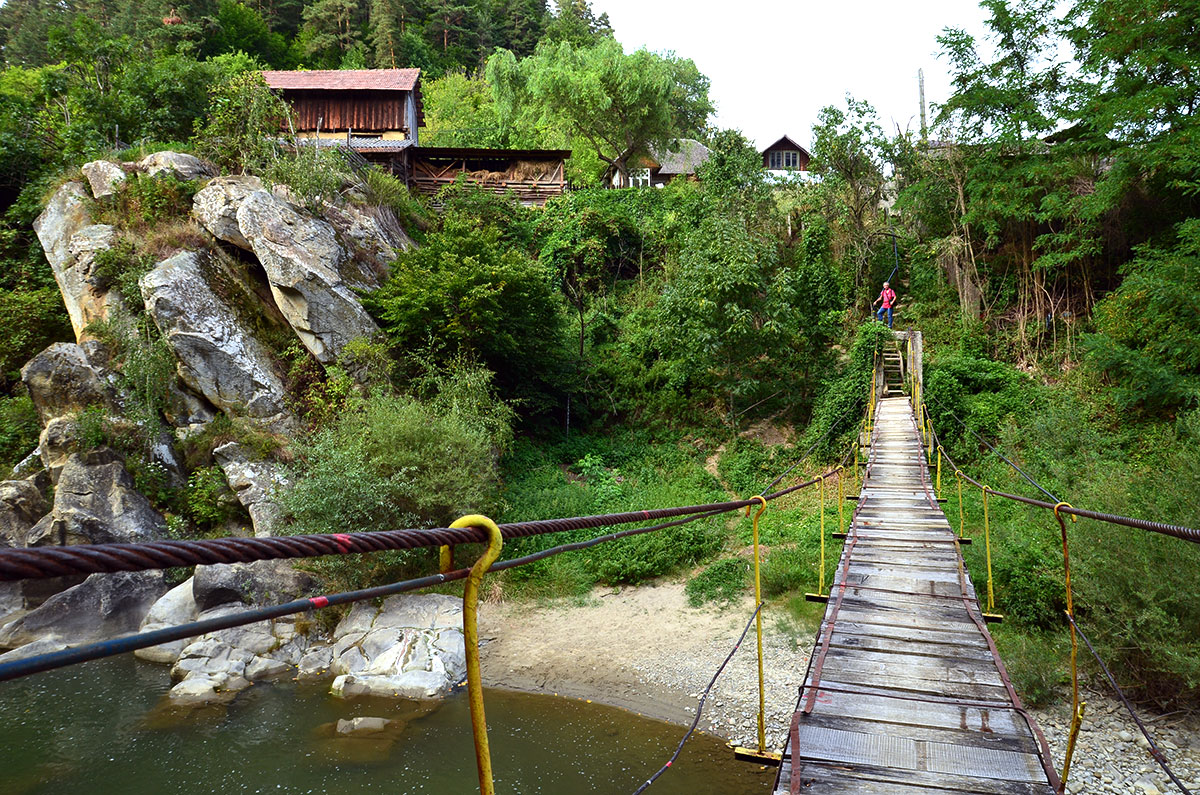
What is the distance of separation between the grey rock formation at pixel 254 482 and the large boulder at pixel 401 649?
2476 millimetres

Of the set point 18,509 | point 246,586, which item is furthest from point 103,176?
Answer: point 246,586

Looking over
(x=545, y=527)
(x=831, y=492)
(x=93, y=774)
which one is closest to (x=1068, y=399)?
(x=831, y=492)

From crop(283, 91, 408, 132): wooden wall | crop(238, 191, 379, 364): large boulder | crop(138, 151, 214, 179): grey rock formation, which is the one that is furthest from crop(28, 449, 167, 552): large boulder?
crop(283, 91, 408, 132): wooden wall

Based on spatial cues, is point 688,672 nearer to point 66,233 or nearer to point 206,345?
point 206,345

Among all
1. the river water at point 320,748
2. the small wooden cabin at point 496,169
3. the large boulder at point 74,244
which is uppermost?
the small wooden cabin at point 496,169

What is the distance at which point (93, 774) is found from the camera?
23.9 ft

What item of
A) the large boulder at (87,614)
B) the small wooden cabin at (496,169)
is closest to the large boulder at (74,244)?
the large boulder at (87,614)

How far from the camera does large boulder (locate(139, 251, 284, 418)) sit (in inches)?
517

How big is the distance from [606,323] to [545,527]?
1776cm

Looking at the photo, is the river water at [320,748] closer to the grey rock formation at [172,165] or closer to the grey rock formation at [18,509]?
the grey rock formation at [18,509]

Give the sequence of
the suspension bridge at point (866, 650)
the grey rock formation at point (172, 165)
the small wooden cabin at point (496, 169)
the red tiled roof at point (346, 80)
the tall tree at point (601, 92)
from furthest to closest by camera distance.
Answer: the red tiled roof at point (346, 80) → the tall tree at point (601, 92) → the small wooden cabin at point (496, 169) → the grey rock formation at point (172, 165) → the suspension bridge at point (866, 650)

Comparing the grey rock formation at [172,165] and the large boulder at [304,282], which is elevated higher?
the grey rock formation at [172,165]

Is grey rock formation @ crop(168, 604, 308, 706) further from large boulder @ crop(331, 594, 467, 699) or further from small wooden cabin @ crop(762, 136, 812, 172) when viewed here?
small wooden cabin @ crop(762, 136, 812, 172)

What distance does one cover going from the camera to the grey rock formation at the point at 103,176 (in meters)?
14.8
